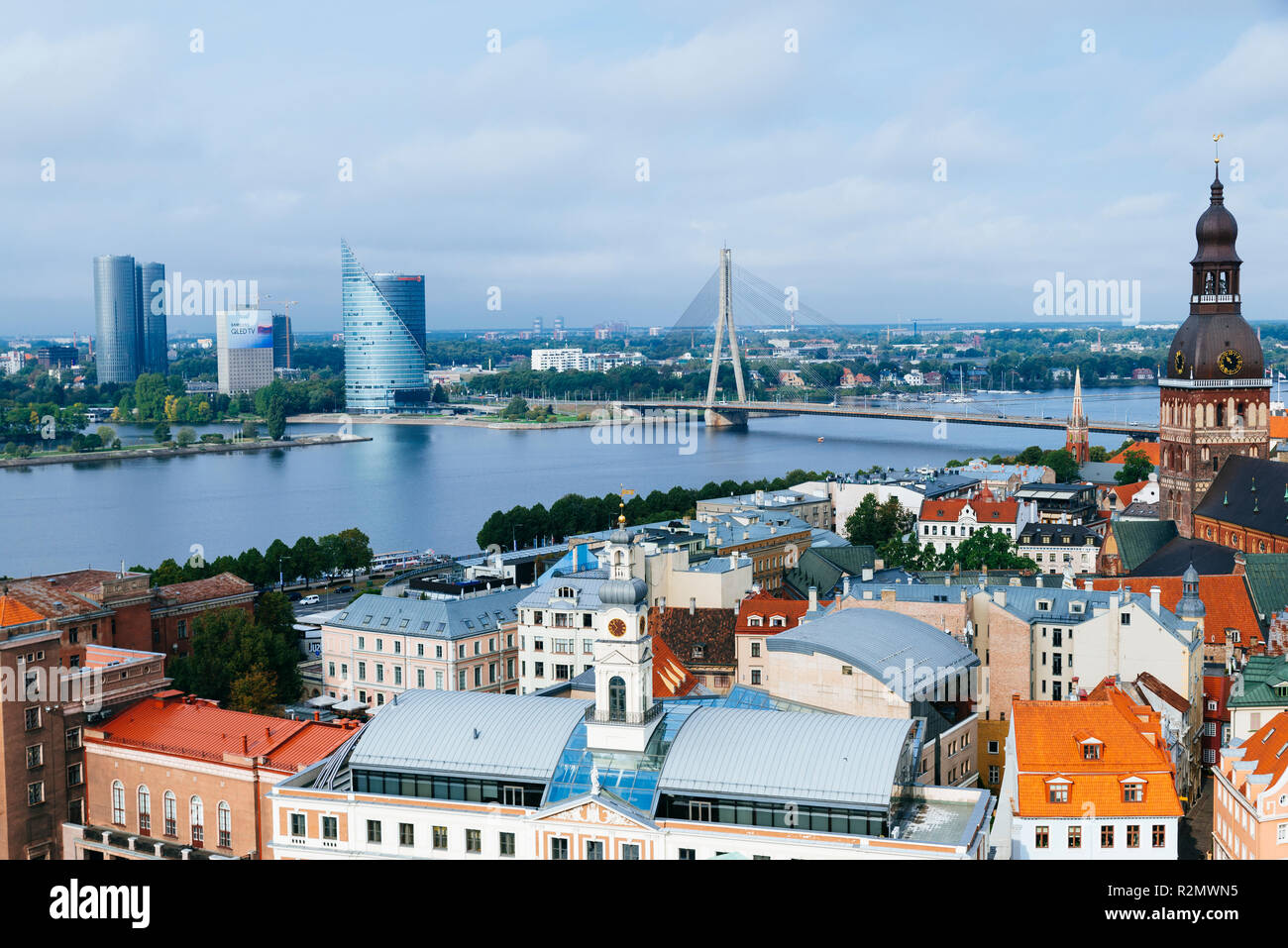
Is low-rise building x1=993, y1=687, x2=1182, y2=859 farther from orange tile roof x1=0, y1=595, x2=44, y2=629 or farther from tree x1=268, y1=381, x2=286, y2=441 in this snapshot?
tree x1=268, y1=381, x2=286, y2=441

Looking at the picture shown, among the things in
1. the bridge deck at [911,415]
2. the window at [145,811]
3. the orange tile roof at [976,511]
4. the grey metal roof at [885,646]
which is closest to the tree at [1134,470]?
the orange tile roof at [976,511]

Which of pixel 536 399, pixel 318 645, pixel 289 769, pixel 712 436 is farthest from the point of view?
pixel 536 399

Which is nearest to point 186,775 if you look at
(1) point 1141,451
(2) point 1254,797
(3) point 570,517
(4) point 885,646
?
(4) point 885,646

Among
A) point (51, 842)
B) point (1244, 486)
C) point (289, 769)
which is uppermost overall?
point (1244, 486)

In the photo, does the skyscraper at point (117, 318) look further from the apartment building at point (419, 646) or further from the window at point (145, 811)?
the window at point (145, 811)

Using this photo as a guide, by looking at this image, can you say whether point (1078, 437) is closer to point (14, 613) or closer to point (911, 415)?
point (911, 415)
